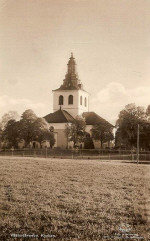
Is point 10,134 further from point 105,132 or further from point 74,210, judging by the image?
point 105,132

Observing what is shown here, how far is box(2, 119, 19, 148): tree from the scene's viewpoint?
452 centimetres

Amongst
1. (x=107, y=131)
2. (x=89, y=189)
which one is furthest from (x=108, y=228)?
(x=107, y=131)

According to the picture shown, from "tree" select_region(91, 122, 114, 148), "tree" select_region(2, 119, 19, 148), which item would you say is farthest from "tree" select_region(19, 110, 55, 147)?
"tree" select_region(91, 122, 114, 148)

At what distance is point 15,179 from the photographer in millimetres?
4734

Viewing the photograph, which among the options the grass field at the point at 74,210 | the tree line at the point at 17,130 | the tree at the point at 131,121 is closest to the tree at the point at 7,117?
the tree line at the point at 17,130

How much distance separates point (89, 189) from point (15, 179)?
4.14 ft

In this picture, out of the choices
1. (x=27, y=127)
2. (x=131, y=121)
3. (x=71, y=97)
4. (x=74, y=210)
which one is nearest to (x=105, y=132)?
(x=71, y=97)

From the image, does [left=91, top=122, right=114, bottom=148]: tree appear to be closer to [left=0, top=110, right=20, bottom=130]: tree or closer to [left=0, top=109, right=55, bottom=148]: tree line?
[left=0, top=109, right=55, bottom=148]: tree line

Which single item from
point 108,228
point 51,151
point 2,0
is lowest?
point 108,228

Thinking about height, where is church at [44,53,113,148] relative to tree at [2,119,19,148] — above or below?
above

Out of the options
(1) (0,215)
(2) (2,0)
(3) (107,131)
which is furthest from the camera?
(3) (107,131)

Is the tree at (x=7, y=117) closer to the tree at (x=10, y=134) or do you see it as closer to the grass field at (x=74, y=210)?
the tree at (x=10, y=134)

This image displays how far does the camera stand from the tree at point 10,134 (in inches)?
178

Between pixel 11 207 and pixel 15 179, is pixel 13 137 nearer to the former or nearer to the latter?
Answer: pixel 15 179
